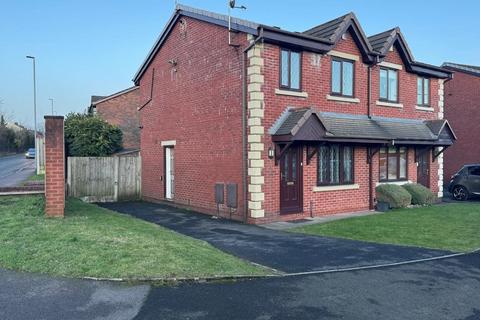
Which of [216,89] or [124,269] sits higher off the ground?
[216,89]

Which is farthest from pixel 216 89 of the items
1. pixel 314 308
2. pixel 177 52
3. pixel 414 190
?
pixel 314 308

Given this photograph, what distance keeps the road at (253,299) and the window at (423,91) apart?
522 inches

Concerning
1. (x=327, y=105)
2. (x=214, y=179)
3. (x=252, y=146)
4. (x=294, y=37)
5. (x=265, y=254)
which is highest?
(x=294, y=37)

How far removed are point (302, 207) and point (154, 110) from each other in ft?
28.6

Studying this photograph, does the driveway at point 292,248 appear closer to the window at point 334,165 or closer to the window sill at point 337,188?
the window sill at point 337,188

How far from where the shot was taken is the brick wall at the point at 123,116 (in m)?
31.2

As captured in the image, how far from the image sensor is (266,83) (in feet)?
42.8

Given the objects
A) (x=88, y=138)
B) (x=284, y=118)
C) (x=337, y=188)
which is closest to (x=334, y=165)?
(x=337, y=188)

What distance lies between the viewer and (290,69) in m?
13.9

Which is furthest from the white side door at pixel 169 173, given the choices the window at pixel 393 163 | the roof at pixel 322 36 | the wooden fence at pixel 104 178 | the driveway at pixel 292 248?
the window at pixel 393 163

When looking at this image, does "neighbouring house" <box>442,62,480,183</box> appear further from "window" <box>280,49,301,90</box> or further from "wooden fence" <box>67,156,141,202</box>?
"wooden fence" <box>67,156,141,202</box>

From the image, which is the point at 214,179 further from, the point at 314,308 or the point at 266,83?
the point at 314,308

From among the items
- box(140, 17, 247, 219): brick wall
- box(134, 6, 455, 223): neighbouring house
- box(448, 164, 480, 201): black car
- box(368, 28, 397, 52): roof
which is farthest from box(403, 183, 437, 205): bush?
box(140, 17, 247, 219): brick wall

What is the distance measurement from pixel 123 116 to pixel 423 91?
20601 millimetres
